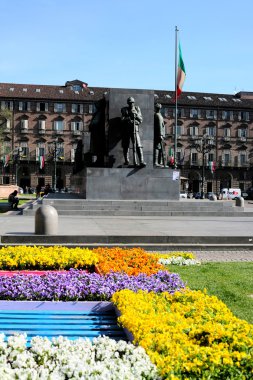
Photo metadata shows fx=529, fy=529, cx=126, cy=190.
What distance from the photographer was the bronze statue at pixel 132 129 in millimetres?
23891

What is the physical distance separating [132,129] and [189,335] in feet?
66.1

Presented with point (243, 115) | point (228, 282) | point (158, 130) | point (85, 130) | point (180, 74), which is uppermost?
point (243, 115)

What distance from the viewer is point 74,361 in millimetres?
3600

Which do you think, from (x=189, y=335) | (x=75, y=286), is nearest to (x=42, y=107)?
(x=75, y=286)

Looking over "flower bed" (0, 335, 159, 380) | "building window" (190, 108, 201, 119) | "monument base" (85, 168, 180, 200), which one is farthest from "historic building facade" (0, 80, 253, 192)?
"flower bed" (0, 335, 159, 380)

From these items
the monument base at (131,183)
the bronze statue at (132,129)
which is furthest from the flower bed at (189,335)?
the bronze statue at (132,129)

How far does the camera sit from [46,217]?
12773mm

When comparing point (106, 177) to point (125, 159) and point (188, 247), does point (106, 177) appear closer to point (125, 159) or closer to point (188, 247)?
point (125, 159)

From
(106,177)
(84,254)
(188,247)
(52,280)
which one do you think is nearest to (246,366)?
(52,280)

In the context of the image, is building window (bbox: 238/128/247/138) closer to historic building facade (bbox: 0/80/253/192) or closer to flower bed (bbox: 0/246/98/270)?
historic building facade (bbox: 0/80/253/192)

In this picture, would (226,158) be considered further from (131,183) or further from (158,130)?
(131,183)

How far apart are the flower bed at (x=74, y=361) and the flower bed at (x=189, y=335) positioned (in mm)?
133

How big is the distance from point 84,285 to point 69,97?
291ft

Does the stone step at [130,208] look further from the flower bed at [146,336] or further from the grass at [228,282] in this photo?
the flower bed at [146,336]
